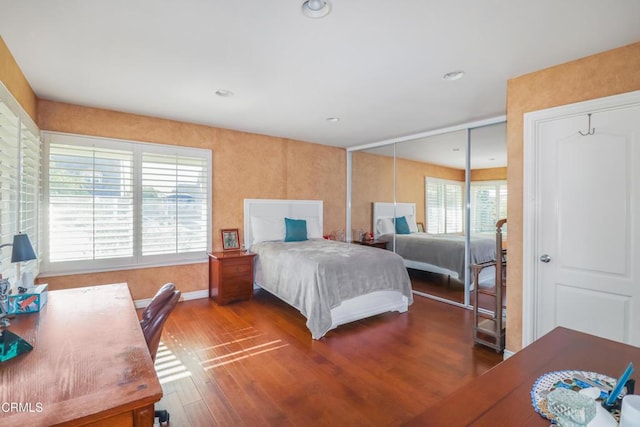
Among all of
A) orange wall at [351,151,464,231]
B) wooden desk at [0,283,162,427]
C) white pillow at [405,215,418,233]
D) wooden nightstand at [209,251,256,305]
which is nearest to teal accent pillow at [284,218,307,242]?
wooden nightstand at [209,251,256,305]

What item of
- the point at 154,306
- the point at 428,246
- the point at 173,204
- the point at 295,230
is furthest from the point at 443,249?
the point at 154,306

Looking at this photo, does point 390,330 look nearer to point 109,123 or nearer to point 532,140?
point 532,140

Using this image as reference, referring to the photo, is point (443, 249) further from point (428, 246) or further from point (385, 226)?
point (385, 226)

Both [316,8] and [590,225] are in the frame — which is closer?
[316,8]

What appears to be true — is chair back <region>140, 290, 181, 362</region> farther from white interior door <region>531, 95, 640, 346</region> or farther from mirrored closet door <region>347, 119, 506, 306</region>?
mirrored closet door <region>347, 119, 506, 306</region>

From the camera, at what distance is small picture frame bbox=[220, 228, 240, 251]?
4.45 meters

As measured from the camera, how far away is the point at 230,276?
13.4ft

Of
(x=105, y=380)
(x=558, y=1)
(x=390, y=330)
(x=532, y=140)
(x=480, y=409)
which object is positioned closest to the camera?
(x=480, y=409)

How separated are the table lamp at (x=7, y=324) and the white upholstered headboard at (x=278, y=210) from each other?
301 cm

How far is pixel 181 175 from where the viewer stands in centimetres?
412

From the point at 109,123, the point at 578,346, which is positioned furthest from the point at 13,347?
the point at 109,123

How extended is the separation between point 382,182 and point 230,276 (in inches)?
116

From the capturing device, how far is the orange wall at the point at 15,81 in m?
2.13

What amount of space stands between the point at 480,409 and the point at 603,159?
229 centimetres
